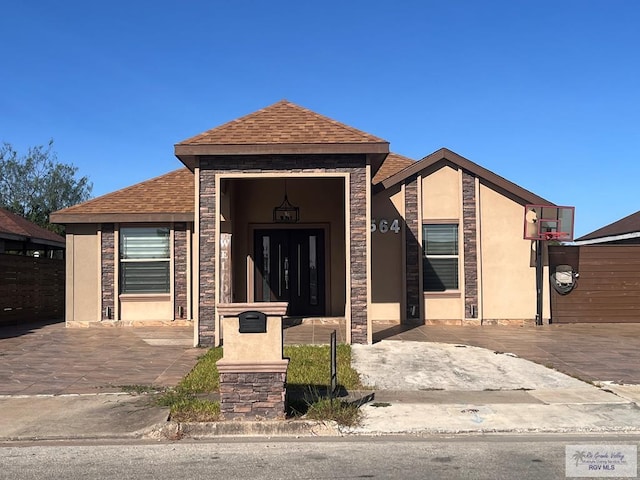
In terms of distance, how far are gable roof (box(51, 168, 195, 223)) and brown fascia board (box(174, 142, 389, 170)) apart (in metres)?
4.02

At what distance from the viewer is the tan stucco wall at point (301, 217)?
16.2m

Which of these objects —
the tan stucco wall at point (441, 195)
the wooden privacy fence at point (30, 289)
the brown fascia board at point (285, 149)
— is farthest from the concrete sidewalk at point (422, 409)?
the wooden privacy fence at point (30, 289)

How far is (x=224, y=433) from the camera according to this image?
6.55 m

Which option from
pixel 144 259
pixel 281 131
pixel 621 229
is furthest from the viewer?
pixel 621 229

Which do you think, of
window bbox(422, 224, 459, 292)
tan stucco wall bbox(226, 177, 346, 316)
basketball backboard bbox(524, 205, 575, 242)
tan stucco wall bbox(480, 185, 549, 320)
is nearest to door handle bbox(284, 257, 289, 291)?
tan stucco wall bbox(226, 177, 346, 316)

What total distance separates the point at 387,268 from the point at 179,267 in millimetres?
5736

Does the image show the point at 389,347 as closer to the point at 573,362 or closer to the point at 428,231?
the point at 573,362

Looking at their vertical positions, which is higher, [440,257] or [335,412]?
[440,257]

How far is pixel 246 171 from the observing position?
12.0 meters

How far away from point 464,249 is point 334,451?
10361 mm

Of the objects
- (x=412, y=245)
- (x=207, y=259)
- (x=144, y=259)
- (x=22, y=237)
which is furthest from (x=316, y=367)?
(x=22, y=237)

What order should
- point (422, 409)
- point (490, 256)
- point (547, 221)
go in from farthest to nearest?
point (490, 256)
point (547, 221)
point (422, 409)

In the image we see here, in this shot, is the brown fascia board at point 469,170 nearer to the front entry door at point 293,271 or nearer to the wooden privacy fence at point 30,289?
the front entry door at point 293,271

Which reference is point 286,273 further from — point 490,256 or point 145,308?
point 490,256
